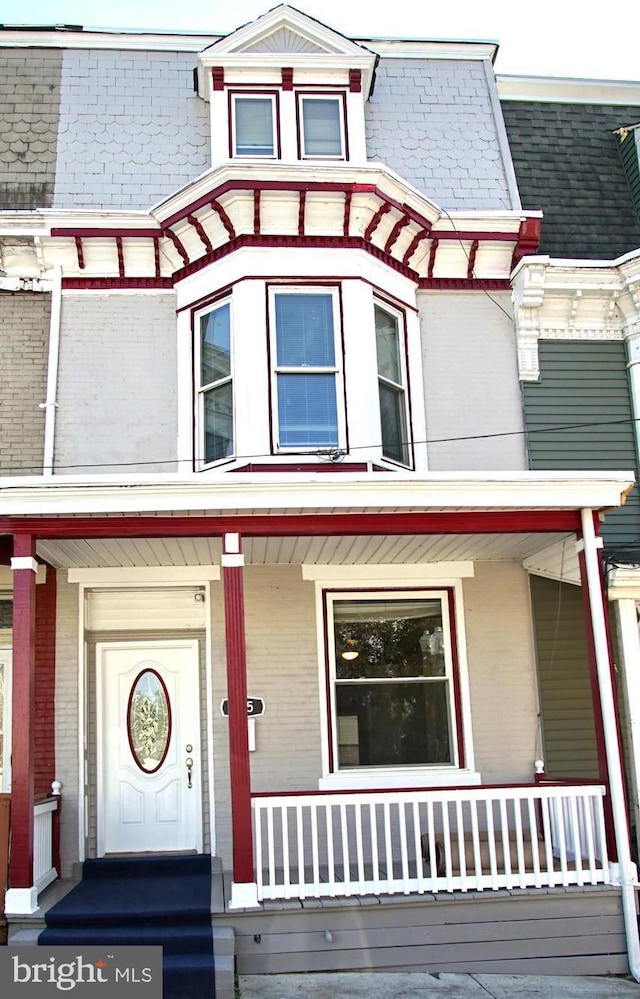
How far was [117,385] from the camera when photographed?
10.0 meters

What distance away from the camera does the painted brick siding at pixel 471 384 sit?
10281 mm

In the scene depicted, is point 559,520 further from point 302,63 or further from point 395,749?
point 302,63

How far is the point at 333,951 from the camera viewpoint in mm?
7539

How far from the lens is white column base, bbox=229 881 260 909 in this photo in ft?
24.7

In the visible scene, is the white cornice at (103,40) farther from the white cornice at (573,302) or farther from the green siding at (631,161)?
the green siding at (631,161)

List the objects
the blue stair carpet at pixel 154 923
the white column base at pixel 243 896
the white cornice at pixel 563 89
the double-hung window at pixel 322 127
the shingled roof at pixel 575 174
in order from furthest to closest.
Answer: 1. the white cornice at pixel 563 89
2. the shingled roof at pixel 575 174
3. the double-hung window at pixel 322 127
4. the white column base at pixel 243 896
5. the blue stair carpet at pixel 154 923

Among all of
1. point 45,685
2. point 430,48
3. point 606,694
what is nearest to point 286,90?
point 430,48

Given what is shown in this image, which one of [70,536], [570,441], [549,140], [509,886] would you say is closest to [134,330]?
[70,536]

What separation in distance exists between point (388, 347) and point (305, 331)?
36.7 inches

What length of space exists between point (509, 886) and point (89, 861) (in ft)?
12.0

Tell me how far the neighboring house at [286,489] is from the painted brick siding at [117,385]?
0.03 metres

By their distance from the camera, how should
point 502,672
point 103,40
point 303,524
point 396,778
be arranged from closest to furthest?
point 303,524, point 396,778, point 502,672, point 103,40

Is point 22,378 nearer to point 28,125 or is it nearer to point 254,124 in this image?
point 28,125

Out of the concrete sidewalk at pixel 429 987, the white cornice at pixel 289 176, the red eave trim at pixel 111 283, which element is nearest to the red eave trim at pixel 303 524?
the red eave trim at pixel 111 283
